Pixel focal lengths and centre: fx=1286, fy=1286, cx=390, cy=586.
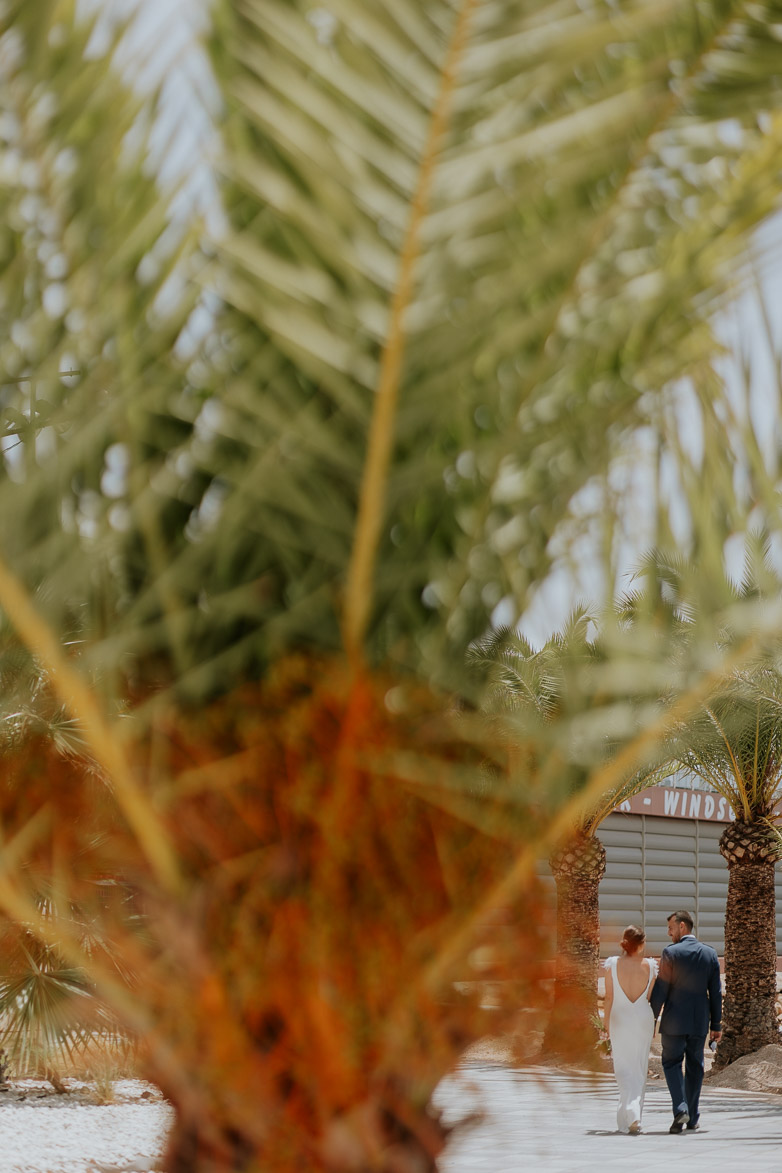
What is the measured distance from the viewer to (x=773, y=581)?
49.5 inches

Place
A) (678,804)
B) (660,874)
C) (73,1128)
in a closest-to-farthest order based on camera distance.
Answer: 1. (73,1128)
2. (660,874)
3. (678,804)

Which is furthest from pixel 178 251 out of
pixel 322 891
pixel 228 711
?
pixel 322 891

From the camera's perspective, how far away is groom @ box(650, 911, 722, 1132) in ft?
30.9

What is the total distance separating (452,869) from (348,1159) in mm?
280

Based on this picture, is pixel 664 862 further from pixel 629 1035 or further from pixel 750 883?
pixel 629 1035

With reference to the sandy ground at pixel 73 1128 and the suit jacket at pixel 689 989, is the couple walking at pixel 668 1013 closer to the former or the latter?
the suit jacket at pixel 689 989

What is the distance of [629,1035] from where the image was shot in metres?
9.03

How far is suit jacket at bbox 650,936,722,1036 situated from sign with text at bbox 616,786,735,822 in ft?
48.4

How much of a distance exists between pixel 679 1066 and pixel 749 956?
4.73m

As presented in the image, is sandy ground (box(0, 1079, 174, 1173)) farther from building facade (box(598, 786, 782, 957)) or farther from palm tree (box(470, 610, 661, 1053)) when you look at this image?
building facade (box(598, 786, 782, 957))

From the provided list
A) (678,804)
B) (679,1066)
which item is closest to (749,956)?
(679,1066)

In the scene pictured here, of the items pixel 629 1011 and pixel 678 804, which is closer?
pixel 629 1011

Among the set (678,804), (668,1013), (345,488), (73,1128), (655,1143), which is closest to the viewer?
(345,488)

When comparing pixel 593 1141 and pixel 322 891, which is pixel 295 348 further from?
pixel 593 1141
